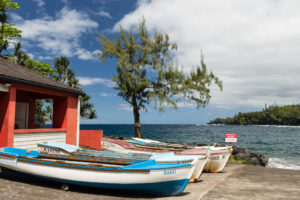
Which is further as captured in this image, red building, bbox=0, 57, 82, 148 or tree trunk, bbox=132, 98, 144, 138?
tree trunk, bbox=132, 98, 144, 138

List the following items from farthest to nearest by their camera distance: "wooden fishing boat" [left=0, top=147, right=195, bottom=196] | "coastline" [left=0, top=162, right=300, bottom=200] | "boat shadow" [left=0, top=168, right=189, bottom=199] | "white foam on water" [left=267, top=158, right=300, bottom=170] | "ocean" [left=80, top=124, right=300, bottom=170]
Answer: "ocean" [left=80, top=124, right=300, bottom=170] → "white foam on water" [left=267, top=158, right=300, bottom=170] → "boat shadow" [left=0, top=168, right=189, bottom=199] → "coastline" [left=0, top=162, right=300, bottom=200] → "wooden fishing boat" [left=0, top=147, right=195, bottom=196]

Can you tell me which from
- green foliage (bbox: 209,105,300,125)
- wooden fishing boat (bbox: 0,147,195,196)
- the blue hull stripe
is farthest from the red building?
green foliage (bbox: 209,105,300,125)

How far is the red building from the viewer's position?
9.08m

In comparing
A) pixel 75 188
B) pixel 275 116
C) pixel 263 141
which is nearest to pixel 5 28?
pixel 75 188

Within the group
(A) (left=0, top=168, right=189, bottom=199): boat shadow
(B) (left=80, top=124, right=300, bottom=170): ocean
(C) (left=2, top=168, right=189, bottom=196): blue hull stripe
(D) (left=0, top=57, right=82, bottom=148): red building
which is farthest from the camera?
(B) (left=80, top=124, right=300, bottom=170): ocean

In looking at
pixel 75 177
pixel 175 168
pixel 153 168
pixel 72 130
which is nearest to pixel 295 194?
pixel 175 168

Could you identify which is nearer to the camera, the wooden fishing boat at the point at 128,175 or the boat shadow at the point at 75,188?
the wooden fishing boat at the point at 128,175

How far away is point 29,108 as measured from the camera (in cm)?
1430

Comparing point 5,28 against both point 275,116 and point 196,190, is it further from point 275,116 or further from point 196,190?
point 275,116

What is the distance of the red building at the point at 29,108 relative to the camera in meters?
9.08

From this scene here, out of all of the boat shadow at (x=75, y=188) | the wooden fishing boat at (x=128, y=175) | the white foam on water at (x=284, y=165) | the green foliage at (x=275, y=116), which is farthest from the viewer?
the green foliage at (x=275, y=116)

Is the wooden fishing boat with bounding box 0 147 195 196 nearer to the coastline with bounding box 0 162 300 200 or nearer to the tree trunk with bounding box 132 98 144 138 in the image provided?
the coastline with bounding box 0 162 300 200

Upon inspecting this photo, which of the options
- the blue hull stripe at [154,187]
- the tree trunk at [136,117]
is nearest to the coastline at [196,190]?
the blue hull stripe at [154,187]

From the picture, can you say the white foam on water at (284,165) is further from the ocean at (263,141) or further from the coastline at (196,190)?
the coastline at (196,190)
